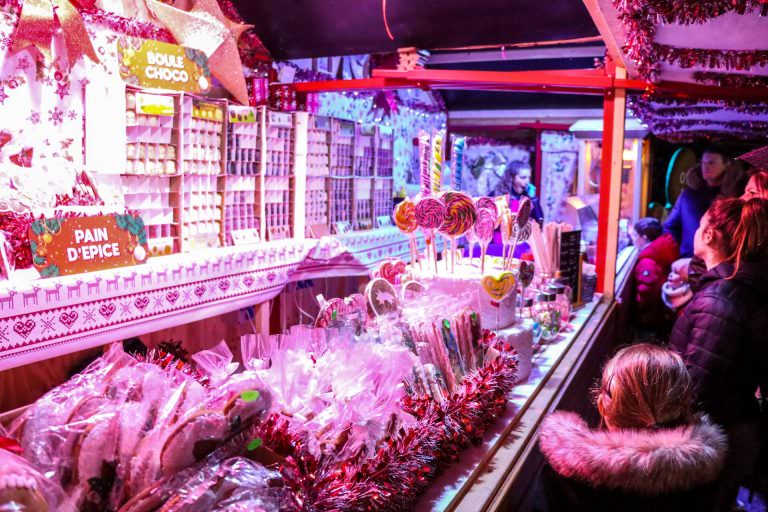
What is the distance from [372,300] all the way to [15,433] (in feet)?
4.24

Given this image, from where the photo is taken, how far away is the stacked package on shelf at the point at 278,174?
568cm

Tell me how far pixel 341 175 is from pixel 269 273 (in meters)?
1.77

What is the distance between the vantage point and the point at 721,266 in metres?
2.36

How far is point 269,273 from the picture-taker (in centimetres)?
530

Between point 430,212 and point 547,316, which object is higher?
point 430,212

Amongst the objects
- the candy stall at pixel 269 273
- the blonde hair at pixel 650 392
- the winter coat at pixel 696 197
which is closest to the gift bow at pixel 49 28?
the candy stall at pixel 269 273

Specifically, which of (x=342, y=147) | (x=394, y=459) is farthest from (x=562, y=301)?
(x=342, y=147)

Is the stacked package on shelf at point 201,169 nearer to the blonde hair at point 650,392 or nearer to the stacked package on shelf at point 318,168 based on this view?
the stacked package on shelf at point 318,168

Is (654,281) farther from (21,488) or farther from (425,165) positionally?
(21,488)

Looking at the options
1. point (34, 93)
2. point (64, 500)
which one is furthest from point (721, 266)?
point (34, 93)

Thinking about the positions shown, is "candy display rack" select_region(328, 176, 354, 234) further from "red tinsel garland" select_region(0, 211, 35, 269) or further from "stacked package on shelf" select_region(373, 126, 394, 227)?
"red tinsel garland" select_region(0, 211, 35, 269)

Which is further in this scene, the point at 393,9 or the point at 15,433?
the point at 393,9

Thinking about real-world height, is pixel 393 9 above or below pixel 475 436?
above

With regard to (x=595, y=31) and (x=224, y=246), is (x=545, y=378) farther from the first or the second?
(x=595, y=31)
